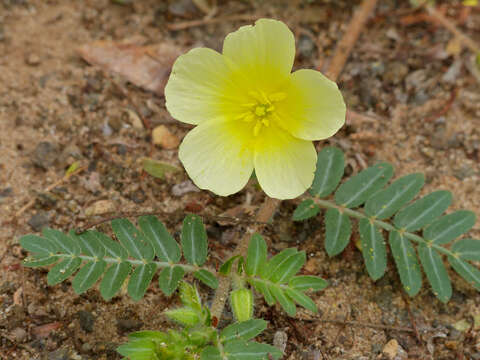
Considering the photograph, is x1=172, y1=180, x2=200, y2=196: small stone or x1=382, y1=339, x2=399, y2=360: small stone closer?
x1=382, y1=339, x2=399, y2=360: small stone

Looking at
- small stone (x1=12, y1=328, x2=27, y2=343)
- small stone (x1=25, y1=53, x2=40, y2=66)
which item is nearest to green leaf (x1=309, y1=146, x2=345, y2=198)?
small stone (x1=12, y1=328, x2=27, y2=343)

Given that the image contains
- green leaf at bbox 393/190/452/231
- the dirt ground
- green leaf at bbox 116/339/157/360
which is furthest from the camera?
green leaf at bbox 393/190/452/231

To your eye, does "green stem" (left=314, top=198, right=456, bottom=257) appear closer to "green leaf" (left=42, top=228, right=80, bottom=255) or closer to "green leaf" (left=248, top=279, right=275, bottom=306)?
"green leaf" (left=248, top=279, right=275, bottom=306)

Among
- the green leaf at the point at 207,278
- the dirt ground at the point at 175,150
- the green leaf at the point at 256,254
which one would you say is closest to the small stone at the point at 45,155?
the dirt ground at the point at 175,150

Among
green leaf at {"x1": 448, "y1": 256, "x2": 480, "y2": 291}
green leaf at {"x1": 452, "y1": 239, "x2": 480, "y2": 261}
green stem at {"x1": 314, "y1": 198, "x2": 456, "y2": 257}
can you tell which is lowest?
green leaf at {"x1": 448, "y1": 256, "x2": 480, "y2": 291}

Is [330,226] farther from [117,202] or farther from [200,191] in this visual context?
[117,202]

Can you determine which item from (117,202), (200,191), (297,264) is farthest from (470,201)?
(117,202)
